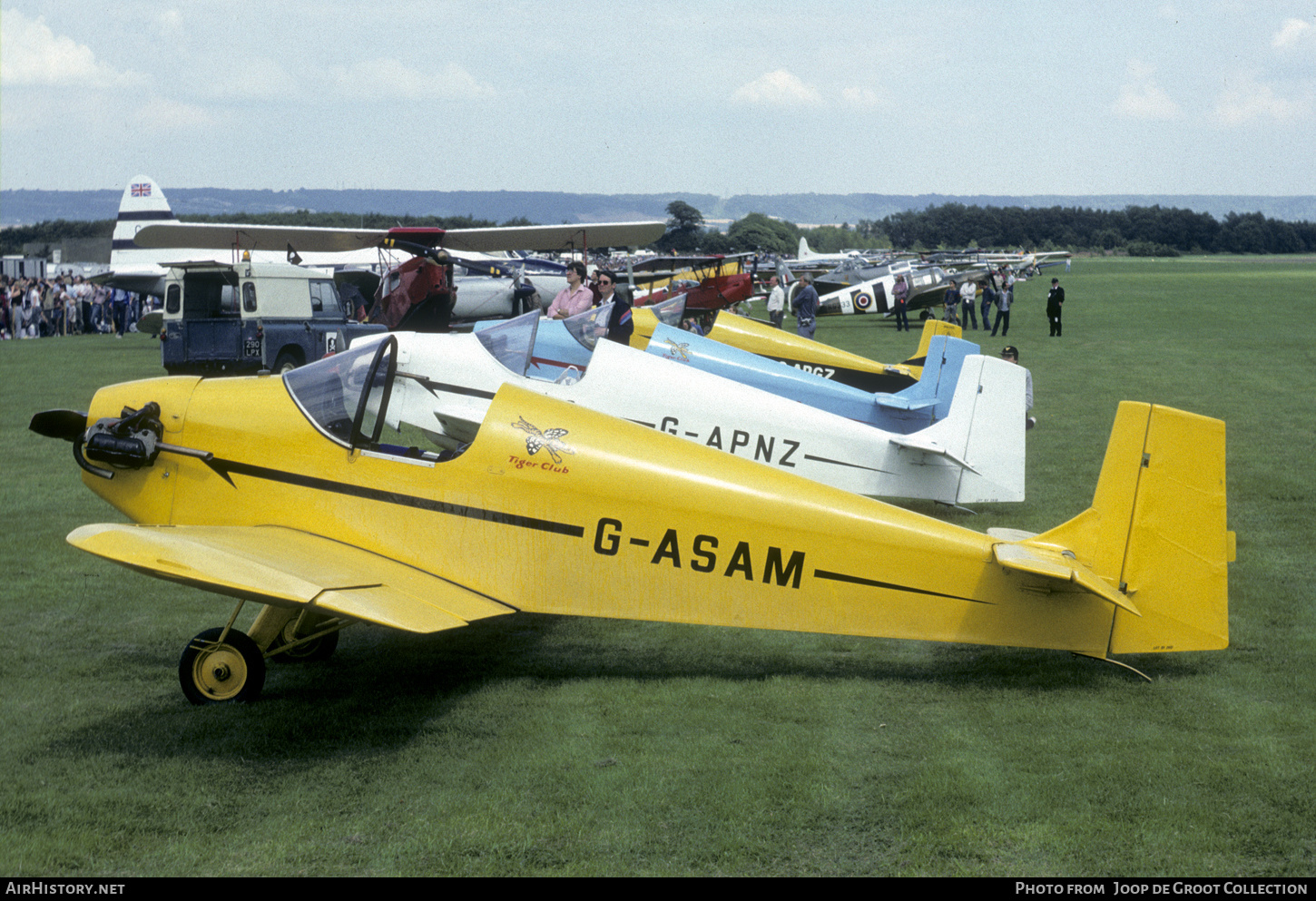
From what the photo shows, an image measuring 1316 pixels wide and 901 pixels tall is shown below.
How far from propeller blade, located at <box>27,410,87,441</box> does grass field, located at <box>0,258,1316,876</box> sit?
1.24m

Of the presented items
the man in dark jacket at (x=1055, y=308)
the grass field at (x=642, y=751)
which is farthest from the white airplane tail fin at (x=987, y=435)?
the man in dark jacket at (x=1055, y=308)

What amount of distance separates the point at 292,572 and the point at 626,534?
1580mm

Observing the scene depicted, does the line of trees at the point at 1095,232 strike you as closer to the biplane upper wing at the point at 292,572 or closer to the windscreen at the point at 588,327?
the windscreen at the point at 588,327

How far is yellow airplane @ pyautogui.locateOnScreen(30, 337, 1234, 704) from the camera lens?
5.30m

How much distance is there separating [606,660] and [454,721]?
1.24 metres

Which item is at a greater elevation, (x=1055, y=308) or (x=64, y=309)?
(x=1055, y=308)

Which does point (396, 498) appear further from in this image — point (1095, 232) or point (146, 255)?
point (1095, 232)

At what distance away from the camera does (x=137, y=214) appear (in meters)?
41.6

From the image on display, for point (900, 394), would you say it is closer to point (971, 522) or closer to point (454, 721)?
point (971, 522)

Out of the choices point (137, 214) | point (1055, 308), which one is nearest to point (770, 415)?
point (1055, 308)

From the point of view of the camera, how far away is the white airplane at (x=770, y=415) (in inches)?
341

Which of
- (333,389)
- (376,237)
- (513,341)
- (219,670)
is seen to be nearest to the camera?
(219,670)

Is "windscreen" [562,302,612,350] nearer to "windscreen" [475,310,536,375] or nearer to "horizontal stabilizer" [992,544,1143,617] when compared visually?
"windscreen" [475,310,536,375]

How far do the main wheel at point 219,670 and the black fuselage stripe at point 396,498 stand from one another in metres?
0.83
